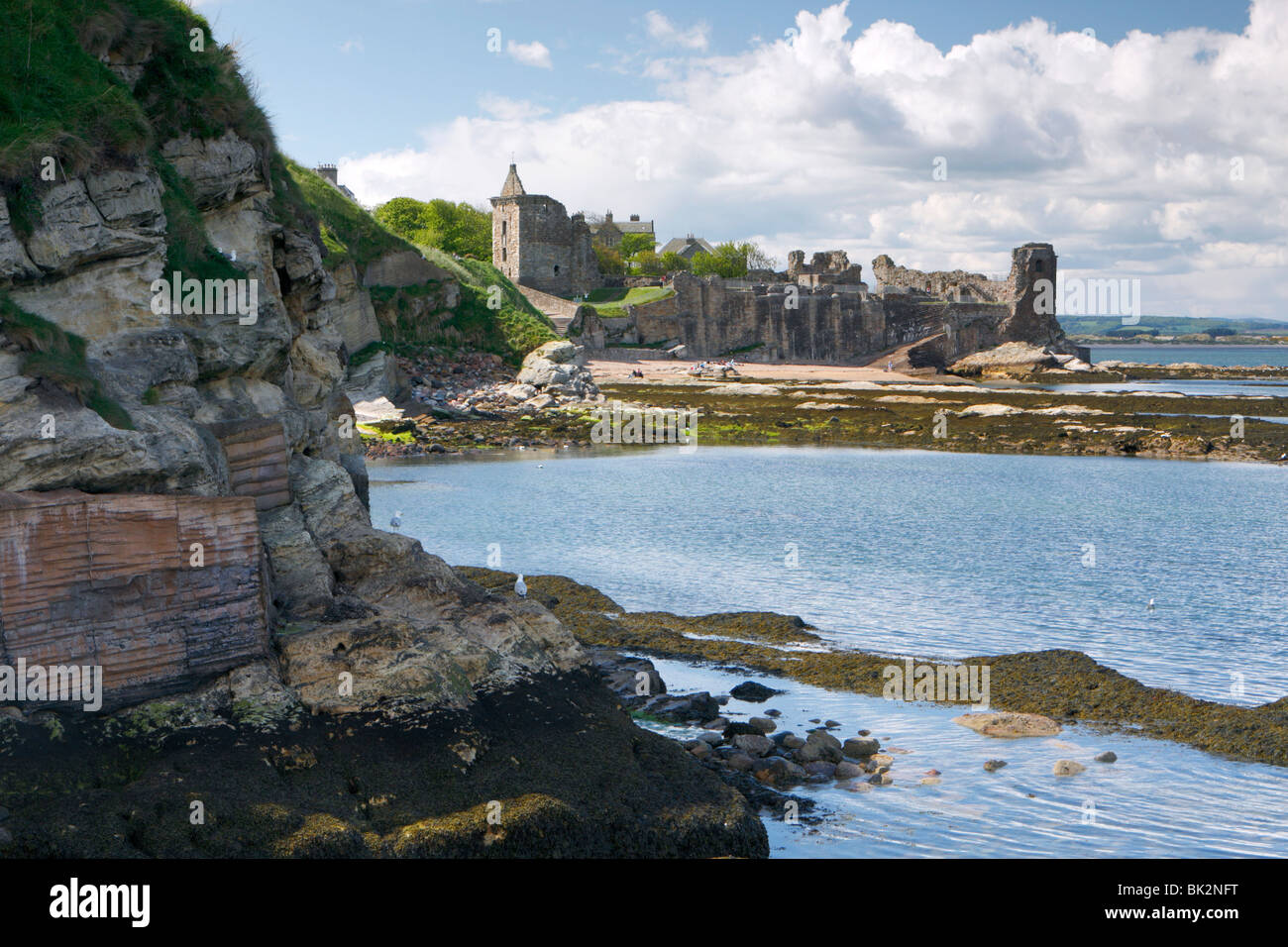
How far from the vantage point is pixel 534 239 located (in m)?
82.2

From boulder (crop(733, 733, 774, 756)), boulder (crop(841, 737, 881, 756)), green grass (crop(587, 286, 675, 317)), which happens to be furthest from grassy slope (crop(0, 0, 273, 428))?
green grass (crop(587, 286, 675, 317))

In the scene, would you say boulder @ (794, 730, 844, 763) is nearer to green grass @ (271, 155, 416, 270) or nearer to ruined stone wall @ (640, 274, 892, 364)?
green grass @ (271, 155, 416, 270)

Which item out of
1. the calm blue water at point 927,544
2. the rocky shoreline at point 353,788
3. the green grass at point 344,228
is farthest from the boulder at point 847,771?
the green grass at point 344,228

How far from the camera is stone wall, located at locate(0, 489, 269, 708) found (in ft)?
28.1

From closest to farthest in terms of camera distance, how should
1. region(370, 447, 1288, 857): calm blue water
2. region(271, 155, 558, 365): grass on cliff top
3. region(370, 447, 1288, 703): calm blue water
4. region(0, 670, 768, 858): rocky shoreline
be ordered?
region(0, 670, 768, 858): rocky shoreline
region(370, 447, 1288, 857): calm blue water
region(370, 447, 1288, 703): calm blue water
region(271, 155, 558, 365): grass on cliff top

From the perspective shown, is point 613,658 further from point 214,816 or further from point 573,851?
point 214,816

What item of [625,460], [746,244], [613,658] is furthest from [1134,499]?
[746,244]

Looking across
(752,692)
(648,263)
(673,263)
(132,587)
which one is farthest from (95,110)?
(648,263)

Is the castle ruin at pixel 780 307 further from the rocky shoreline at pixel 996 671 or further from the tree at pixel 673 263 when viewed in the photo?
the rocky shoreline at pixel 996 671

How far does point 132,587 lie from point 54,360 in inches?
84.0

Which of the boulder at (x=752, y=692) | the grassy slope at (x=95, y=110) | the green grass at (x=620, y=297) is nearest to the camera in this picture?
the grassy slope at (x=95, y=110)

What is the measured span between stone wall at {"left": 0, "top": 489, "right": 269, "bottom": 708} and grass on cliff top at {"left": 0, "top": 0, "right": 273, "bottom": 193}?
11.3ft

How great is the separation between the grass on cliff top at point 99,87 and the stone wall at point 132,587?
3.43 metres

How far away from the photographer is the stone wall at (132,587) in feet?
28.1
